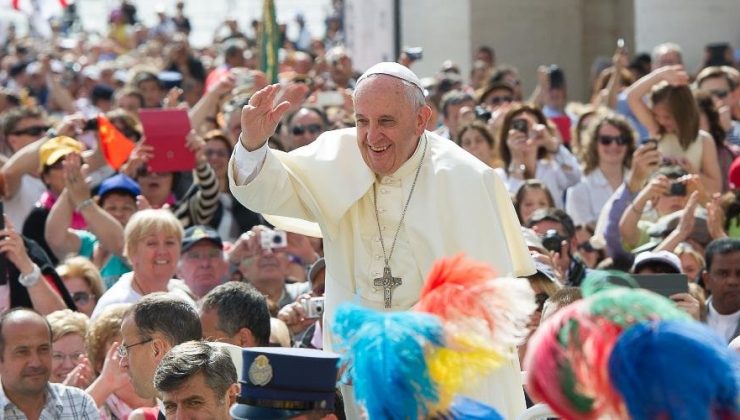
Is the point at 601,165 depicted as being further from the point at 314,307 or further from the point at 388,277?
the point at 388,277

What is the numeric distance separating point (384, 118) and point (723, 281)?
10.9ft

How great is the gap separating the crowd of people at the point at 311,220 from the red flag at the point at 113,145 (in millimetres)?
44

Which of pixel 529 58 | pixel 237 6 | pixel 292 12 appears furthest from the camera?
pixel 237 6

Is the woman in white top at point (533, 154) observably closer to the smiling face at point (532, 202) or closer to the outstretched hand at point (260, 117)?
the smiling face at point (532, 202)

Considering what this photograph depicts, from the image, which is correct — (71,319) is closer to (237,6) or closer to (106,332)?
(106,332)

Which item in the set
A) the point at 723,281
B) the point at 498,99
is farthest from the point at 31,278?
the point at 498,99

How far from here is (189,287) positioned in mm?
9305

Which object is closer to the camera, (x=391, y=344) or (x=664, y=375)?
(x=664, y=375)

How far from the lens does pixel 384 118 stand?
577 cm

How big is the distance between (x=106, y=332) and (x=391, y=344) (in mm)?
3961

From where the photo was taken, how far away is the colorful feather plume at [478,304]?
3.82 meters

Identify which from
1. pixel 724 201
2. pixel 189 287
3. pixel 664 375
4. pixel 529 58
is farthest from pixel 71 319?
pixel 529 58

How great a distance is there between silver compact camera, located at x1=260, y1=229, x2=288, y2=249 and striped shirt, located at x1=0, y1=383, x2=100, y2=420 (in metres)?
2.50

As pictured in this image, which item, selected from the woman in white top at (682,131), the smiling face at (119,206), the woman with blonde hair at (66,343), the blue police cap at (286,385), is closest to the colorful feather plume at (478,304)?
the blue police cap at (286,385)
